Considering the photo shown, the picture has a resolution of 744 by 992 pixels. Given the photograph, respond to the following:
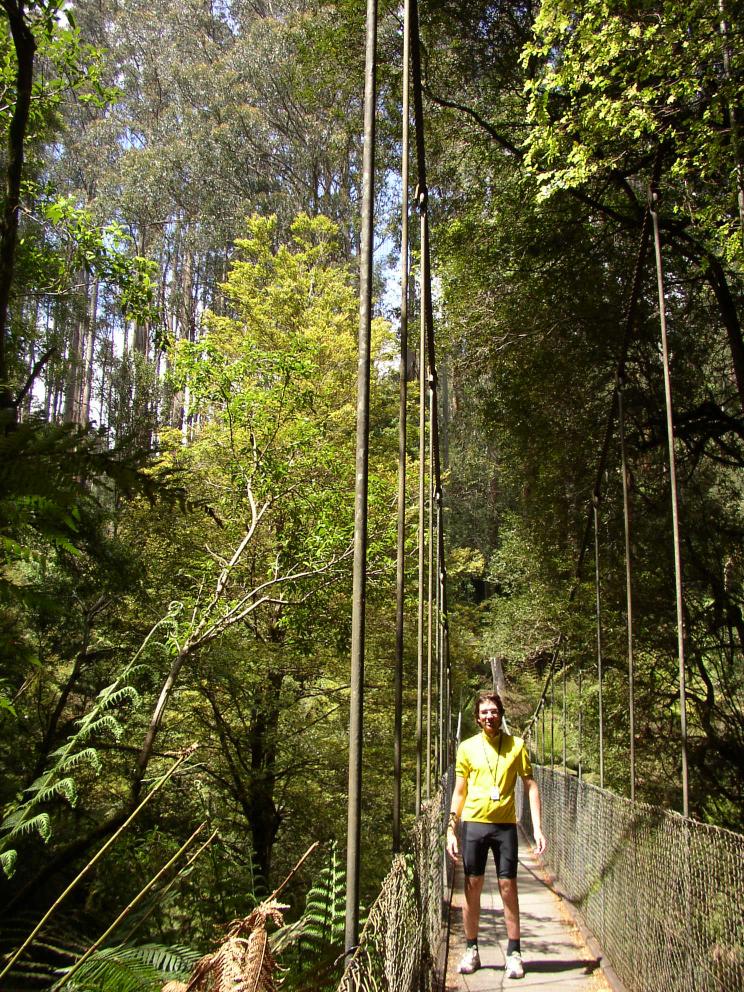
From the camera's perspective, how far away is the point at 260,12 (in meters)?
24.3

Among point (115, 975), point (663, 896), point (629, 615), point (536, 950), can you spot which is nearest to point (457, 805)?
point (663, 896)

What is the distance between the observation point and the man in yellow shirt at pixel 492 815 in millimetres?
2750

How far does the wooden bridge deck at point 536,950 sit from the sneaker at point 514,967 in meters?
0.02

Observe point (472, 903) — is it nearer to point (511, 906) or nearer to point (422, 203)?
point (511, 906)

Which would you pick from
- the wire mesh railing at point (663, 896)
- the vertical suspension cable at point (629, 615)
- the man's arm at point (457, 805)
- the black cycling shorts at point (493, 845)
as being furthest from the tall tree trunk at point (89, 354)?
the black cycling shorts at point (493, 845)

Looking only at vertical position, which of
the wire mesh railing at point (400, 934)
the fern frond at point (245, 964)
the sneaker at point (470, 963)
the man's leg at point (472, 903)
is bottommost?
the sneaker at point (470, 963)

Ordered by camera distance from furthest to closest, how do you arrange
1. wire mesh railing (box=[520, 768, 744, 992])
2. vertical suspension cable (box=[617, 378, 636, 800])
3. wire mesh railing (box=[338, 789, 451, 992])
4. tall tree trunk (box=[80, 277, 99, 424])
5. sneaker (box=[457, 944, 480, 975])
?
tall tree trunk (box=[80, 277, 99, 424]) → vertical suspension cable (box=[617, 378, 636, 800]) → sneaker (box=[457, 944, 480, 975]) → wire mesh railing (box=[520, 768, 744, 992]) → wire mesh railing (box=[338, 789, 451, 992])

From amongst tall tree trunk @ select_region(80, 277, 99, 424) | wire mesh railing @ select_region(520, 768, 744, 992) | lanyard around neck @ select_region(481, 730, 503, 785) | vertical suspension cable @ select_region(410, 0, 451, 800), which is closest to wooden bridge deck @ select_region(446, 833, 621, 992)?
wire mesh railing @ select_region(520, 768, 744, 992)

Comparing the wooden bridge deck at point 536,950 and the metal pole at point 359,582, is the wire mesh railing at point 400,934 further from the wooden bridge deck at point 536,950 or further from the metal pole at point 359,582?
the wooden bridge deck at point 536,950

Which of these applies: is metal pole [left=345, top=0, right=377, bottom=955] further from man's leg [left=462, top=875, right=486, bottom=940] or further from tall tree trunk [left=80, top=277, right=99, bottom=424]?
tall tree trunk [left=80, top=277, right=99, bottom=424]

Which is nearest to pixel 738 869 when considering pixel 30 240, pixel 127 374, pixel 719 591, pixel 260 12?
pixel 30 240

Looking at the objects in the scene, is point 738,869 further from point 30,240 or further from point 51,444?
point 30,240

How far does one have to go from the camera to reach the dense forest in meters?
3.61

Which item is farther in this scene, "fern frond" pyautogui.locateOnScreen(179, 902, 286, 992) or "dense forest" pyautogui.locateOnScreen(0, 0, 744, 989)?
"dense forest" pyautogui.locateOnScreen(0, 0, 744, 989)
